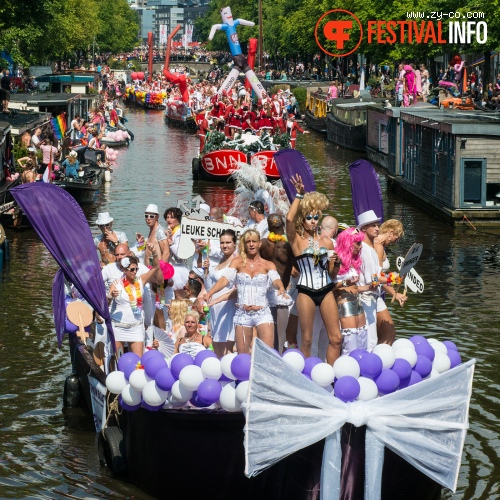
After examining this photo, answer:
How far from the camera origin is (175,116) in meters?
66.5

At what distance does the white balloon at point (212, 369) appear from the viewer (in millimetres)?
9664

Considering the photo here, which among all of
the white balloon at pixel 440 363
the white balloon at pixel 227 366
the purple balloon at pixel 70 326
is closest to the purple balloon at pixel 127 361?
the white balloon at pixel 227 366

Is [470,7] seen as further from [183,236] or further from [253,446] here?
[253,446]

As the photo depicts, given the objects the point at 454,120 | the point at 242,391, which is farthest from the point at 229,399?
the point at 454,120

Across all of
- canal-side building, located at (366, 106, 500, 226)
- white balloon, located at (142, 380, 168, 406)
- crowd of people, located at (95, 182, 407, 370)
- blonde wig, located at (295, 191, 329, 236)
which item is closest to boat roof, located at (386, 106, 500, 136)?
canal-side building, located at (366, 106, 500, 226)

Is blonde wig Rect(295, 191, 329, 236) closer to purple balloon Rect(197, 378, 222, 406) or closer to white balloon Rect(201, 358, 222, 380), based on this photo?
white balloon Rect(201, 358, 222, 380)

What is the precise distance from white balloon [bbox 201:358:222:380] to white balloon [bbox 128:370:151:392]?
56 centimetres

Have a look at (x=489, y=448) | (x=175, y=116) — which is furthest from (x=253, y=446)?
(x=175, y=116)

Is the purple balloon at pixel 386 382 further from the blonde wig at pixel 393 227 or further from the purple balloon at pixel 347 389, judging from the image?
the blonde wig at pixel 393 227

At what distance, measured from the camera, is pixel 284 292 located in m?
11.7

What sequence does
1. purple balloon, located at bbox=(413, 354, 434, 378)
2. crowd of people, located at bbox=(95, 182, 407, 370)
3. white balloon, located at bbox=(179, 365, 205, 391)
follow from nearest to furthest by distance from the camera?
white balloon, located at bbox=(179, 365, 205, 391)
purple balloon, located at bbox=(413, 354, 434, 378)
crowd of people, located at bbox=(95, 182, 407, 370)

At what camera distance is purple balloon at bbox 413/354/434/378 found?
33.4ft

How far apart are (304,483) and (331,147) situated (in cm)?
4209

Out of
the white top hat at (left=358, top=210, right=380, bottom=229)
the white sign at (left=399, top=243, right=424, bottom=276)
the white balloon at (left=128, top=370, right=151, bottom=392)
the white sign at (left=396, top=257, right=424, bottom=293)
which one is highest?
the white top hat at (left=358, top=210, right=380, bottom=229)
